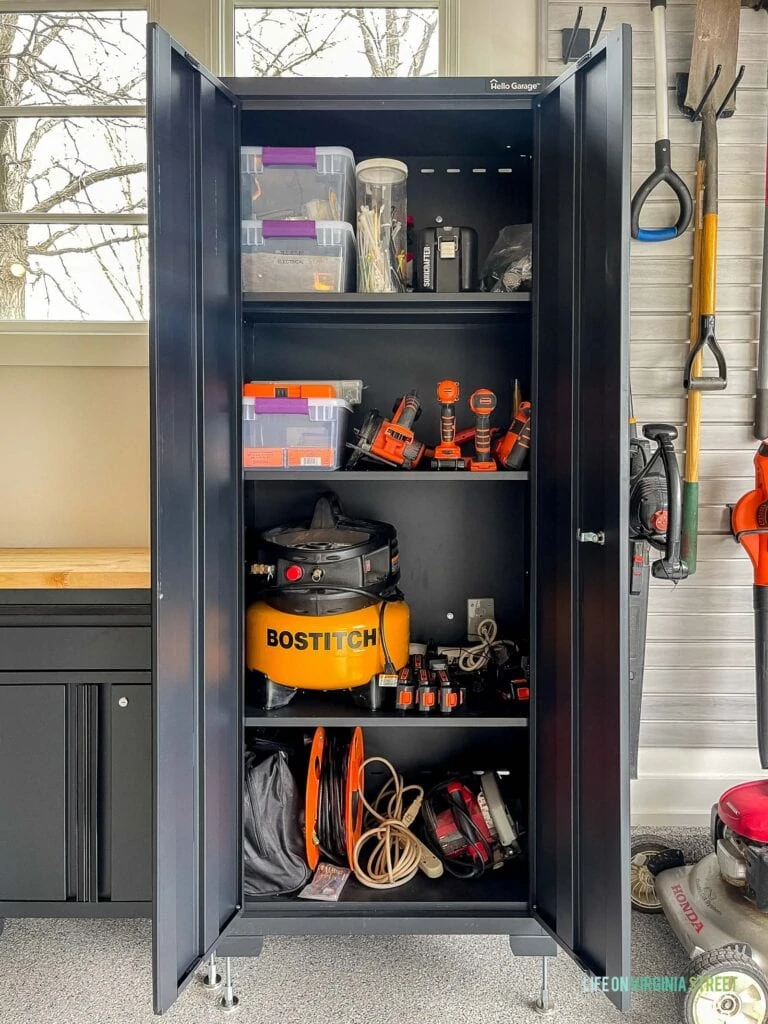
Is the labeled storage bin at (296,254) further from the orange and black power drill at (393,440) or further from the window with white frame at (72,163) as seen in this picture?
the window with white frame at (72,163)

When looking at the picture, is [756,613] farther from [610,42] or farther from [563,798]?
[610,42]

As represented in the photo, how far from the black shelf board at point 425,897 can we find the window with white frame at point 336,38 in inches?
88.9

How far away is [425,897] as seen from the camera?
1567mm

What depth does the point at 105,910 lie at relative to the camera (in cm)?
158

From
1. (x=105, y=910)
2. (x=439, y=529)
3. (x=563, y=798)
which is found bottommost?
(x=105, y=910)

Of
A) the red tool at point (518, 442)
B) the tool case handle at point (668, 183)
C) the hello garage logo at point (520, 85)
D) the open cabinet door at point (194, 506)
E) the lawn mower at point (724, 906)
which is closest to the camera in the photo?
the open cabinet door at point (194, 506)

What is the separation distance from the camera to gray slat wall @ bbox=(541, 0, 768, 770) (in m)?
1.86

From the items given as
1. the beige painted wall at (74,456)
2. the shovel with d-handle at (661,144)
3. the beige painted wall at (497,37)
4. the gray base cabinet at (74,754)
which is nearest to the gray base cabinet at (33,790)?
the gray base cabinet at (74,754)

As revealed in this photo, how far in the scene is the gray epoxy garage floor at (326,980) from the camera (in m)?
1.46

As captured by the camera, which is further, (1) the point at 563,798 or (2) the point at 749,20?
(2) the point at 749,20

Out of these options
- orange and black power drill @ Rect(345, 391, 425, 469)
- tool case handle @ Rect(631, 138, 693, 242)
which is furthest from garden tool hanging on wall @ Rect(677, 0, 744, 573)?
orange and black power drill @ Rect(345, 391, 425, 469)

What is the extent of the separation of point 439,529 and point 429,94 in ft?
3.58

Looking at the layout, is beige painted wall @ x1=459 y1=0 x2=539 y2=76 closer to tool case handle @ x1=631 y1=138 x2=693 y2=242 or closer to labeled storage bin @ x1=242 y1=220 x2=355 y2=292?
tool case handle @ x1=631 y1=138 x2=693 y2=242

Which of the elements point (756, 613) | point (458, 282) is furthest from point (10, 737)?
point (756, 613)
